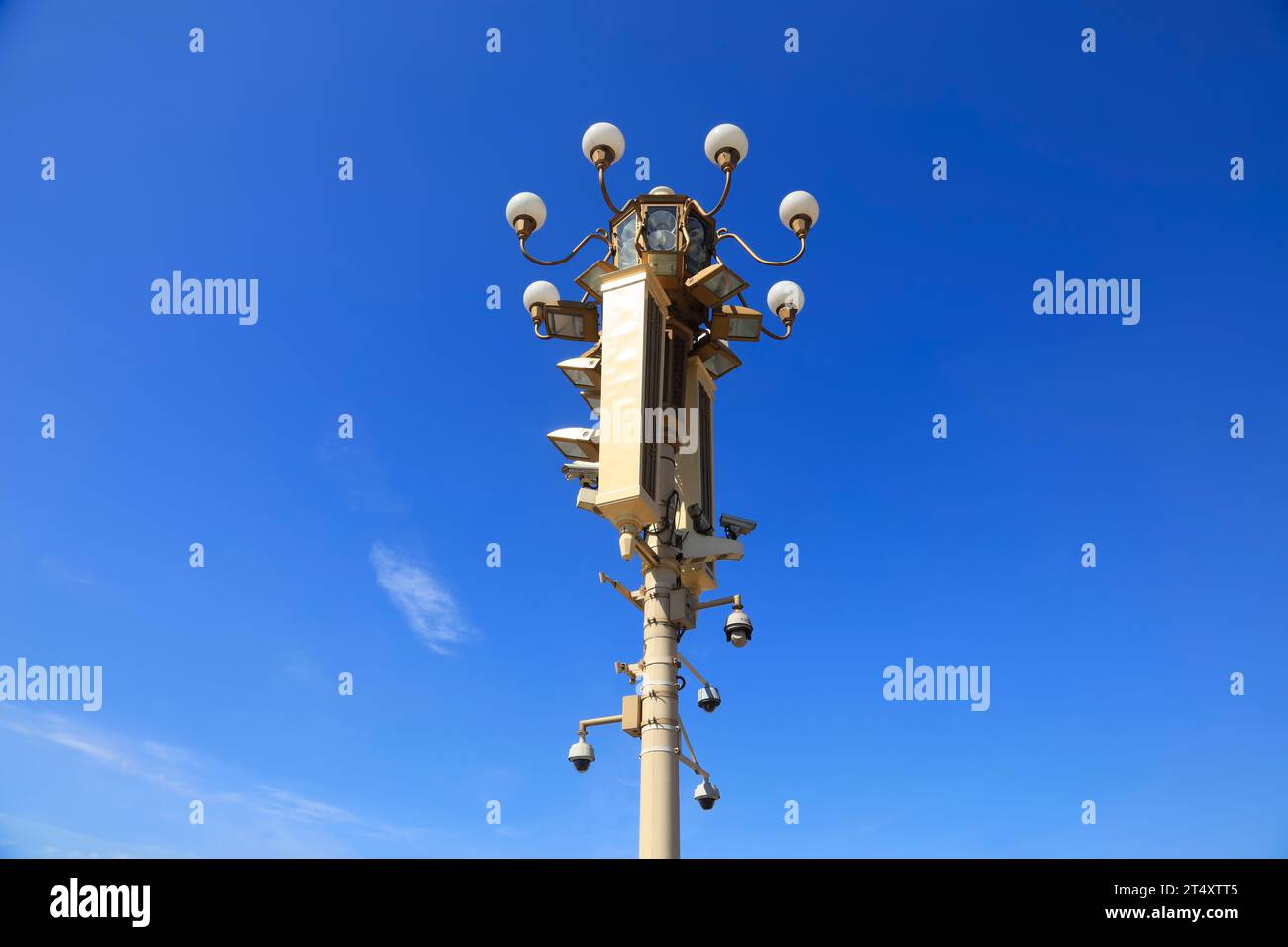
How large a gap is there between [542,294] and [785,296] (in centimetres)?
365

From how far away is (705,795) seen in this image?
12.5 meters

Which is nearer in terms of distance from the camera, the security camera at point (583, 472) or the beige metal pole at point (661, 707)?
the beige metal pole at point (661, 707)

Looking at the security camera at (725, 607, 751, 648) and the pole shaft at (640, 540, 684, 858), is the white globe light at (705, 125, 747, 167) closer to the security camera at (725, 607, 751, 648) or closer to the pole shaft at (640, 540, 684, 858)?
the pole shaft at (640, 540, 684, 858)

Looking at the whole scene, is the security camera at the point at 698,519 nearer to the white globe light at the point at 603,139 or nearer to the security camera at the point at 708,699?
the security camera at the point at 708,699

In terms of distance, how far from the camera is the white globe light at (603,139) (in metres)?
13.2

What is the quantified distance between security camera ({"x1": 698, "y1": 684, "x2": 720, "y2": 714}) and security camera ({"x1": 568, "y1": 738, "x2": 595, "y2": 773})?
5.16 feet

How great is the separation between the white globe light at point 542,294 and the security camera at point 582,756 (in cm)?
641

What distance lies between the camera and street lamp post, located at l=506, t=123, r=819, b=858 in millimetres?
12258

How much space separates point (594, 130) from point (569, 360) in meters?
3.28
